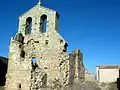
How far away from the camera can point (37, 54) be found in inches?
777

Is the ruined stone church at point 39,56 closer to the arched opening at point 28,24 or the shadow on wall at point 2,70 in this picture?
the arched opening at point 28,24

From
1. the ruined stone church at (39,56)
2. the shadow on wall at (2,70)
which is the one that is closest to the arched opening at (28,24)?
the ruined stone church at (39,56)

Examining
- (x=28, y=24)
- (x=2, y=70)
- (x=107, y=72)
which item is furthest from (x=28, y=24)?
(x=107, y=72)

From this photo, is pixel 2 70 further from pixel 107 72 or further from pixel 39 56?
pixel 107 72

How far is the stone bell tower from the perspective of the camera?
58.9 ft

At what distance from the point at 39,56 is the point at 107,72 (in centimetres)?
1316

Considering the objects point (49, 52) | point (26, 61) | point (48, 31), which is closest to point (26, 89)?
point (26, 61)

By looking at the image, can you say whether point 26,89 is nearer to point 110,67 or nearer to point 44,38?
point 44,38

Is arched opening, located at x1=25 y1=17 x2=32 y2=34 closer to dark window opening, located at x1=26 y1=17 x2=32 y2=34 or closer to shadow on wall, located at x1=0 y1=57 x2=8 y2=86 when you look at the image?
dark window opening, located at x1=26 y1=17 x2=32 y2=34

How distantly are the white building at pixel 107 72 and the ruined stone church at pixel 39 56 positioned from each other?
8.94m

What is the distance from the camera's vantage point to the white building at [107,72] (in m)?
29.3

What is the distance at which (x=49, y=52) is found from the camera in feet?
64.0

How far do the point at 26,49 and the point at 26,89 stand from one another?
403cm

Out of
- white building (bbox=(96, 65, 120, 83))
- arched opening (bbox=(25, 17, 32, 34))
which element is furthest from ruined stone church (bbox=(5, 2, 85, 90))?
white building (bbox=(96, 65, 120, 83))
